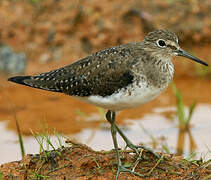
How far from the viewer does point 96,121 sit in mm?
9828

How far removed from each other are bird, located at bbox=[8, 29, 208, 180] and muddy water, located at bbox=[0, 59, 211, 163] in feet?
7.02

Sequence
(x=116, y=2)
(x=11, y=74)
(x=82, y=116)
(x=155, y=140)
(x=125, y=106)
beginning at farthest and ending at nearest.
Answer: (x=116, y=2) < (x=11, y=74) < (x=82, y=116) < (x=155, y=140) < (x=125, y=106)

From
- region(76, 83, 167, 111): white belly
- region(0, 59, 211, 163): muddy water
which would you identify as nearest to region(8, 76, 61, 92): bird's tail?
region(76, 83, 167, 111): white belly

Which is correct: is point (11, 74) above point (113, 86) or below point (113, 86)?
above

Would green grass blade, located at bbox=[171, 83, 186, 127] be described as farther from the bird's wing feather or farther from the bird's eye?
the bird's wing feather

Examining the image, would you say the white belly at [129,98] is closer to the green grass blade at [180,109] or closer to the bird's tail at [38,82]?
the bird's tail at [38,82]

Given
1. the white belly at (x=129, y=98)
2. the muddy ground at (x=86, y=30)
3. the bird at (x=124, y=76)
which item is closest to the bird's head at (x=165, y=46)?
the bird at (x=124, y=76)

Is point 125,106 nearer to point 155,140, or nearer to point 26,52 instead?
point 155,140

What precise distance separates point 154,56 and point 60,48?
18.7ft

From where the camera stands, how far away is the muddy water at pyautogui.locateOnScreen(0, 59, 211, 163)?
9.04m

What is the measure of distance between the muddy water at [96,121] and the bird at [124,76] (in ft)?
7.02

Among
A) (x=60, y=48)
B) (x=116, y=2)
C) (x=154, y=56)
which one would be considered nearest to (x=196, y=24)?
(x=116, y=2)

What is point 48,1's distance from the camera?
40.1 feet

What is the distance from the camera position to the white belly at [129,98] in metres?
6.12
